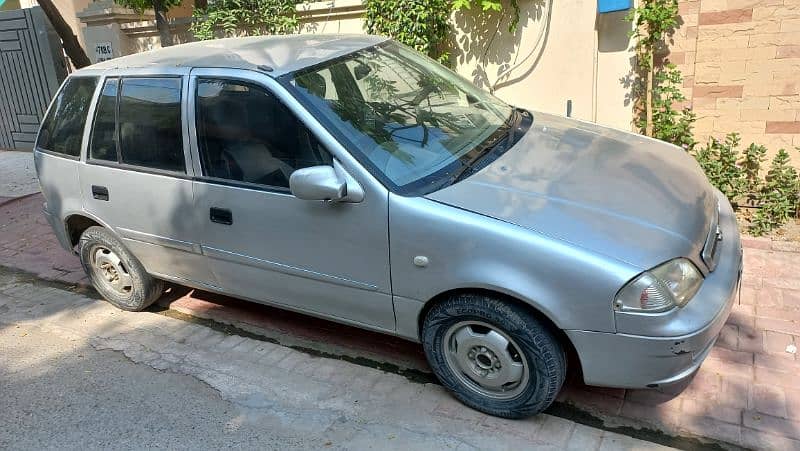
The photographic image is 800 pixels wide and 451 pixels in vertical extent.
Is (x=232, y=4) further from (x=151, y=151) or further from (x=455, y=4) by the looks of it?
(x=151, y=151)

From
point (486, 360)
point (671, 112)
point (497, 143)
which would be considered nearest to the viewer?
point (486, 360)

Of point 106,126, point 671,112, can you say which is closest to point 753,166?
point 671,112

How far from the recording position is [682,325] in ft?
8.32

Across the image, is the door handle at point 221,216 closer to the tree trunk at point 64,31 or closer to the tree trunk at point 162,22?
the tree trunk at point 162,22

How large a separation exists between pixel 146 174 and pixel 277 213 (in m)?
1.12

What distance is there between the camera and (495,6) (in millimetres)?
5840

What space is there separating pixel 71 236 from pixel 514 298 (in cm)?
350

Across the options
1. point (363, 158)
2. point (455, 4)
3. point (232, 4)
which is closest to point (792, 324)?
point (363, 158)

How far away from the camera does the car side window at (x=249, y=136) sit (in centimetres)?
324

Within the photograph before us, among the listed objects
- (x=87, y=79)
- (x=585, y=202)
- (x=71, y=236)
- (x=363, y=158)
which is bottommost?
(x=71, y=236)

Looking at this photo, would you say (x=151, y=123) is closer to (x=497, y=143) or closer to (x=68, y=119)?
→ (x=68, y=119)

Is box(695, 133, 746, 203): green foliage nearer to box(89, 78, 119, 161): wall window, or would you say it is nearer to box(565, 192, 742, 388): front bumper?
box(565, 192, 742, 388): front bumper

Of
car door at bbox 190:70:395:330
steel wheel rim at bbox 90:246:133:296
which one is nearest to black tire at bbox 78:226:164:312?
steel wheel rim at bbox 90:246:133:296

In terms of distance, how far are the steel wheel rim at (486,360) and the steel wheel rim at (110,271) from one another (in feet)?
8.56
